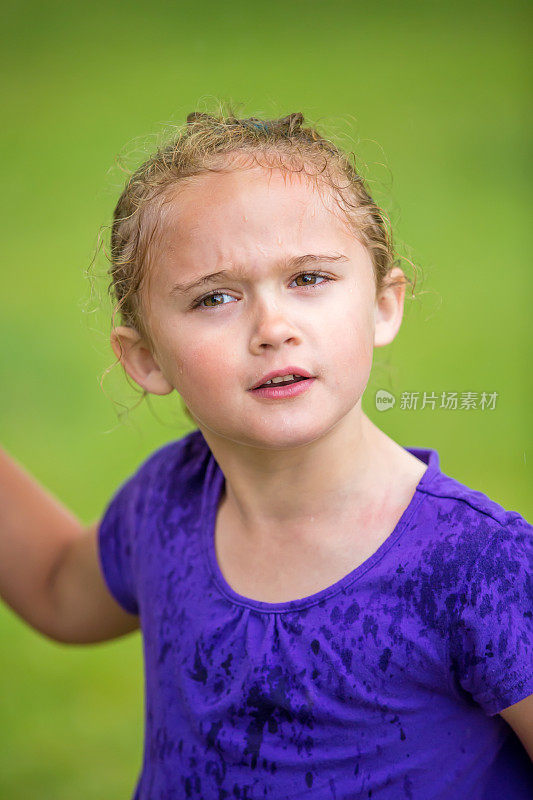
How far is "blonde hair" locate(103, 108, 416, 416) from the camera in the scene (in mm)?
938

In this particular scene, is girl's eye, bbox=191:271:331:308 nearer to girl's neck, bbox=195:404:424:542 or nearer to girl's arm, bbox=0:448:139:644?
girl's neck, bbox=195:404:424:542

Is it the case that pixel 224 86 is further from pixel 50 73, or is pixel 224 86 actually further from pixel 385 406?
pixel 385 406

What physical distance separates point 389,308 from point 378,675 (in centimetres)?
42

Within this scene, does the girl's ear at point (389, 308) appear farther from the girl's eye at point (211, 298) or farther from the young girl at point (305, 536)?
the girl's eye at point (211, 298)

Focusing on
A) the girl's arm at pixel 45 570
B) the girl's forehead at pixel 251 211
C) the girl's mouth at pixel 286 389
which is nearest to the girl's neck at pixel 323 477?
the girl's mouth at pixel 286 389

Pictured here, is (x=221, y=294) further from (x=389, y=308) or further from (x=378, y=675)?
(x=378, y=675)

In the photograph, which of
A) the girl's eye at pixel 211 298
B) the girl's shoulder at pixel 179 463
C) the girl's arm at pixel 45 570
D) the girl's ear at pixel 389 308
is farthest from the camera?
the girl's arm at pixel 45 570

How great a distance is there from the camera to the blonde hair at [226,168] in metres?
0.94

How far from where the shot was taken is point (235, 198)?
0.88 metres

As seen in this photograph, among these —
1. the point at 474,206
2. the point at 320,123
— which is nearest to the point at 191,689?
the point at 320,123

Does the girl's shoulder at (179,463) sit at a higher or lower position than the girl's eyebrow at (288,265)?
lower

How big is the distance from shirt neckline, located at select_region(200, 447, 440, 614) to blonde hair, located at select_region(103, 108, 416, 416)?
21cm

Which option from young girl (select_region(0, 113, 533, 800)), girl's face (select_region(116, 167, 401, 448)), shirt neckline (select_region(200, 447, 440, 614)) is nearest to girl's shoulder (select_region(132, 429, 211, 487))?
shirt neckline (select_region(200, 447, 440, 614))

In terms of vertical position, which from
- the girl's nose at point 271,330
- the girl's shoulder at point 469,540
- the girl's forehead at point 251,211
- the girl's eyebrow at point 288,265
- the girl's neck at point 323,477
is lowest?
the girl's shoulder at point 469,540
